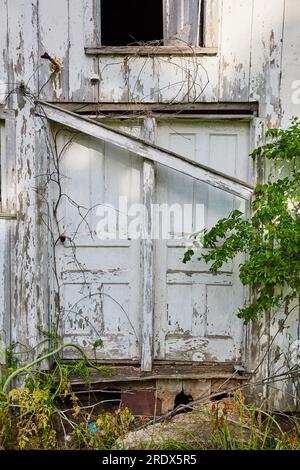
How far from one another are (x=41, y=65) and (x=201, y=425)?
3258 mm

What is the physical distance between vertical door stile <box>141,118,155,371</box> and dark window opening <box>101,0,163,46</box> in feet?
3.70

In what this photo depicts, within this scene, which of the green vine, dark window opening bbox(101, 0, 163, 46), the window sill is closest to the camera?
the green vine

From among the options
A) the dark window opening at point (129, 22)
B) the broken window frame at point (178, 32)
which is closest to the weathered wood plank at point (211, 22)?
the broken window frame at point (178, 32)

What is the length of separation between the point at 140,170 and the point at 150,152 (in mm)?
337

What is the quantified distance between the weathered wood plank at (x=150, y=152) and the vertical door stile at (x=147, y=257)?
18 cm

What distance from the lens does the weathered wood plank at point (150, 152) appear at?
3.31 m

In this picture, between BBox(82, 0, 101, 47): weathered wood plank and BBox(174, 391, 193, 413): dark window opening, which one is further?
BBox(174, 391, 193, 413): dark window opening

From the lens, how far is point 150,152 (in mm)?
3346

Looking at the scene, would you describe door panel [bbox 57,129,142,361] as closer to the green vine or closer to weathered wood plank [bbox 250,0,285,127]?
the green vine

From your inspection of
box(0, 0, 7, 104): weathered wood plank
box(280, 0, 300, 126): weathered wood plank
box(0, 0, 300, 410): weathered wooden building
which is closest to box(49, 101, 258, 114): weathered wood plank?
box(0, 0, 300, 410): weathered wooden building

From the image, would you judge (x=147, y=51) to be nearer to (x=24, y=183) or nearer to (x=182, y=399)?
(x=24, y=183)

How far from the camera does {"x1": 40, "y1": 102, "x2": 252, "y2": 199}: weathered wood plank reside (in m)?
3.31

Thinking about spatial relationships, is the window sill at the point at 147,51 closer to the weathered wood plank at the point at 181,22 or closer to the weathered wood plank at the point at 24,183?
the weathered wood plank at the point at 181,22

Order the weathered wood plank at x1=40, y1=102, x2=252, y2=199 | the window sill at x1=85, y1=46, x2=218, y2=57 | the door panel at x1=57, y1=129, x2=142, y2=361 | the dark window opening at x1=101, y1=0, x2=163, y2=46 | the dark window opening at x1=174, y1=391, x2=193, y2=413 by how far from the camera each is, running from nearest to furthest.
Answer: the weathered wood plank at x1=40, y1=102, x2=252, y2=199
the window sill at x1=85, y1=46, x2=218, y2=57
the door panel at x1=57, y1=129, x2=142, y2=361
the dark window opening at x1=174, y1=391, x2=193, y2=413
the dark window opening at x1=101, y1=0, x2=163, y2=46
